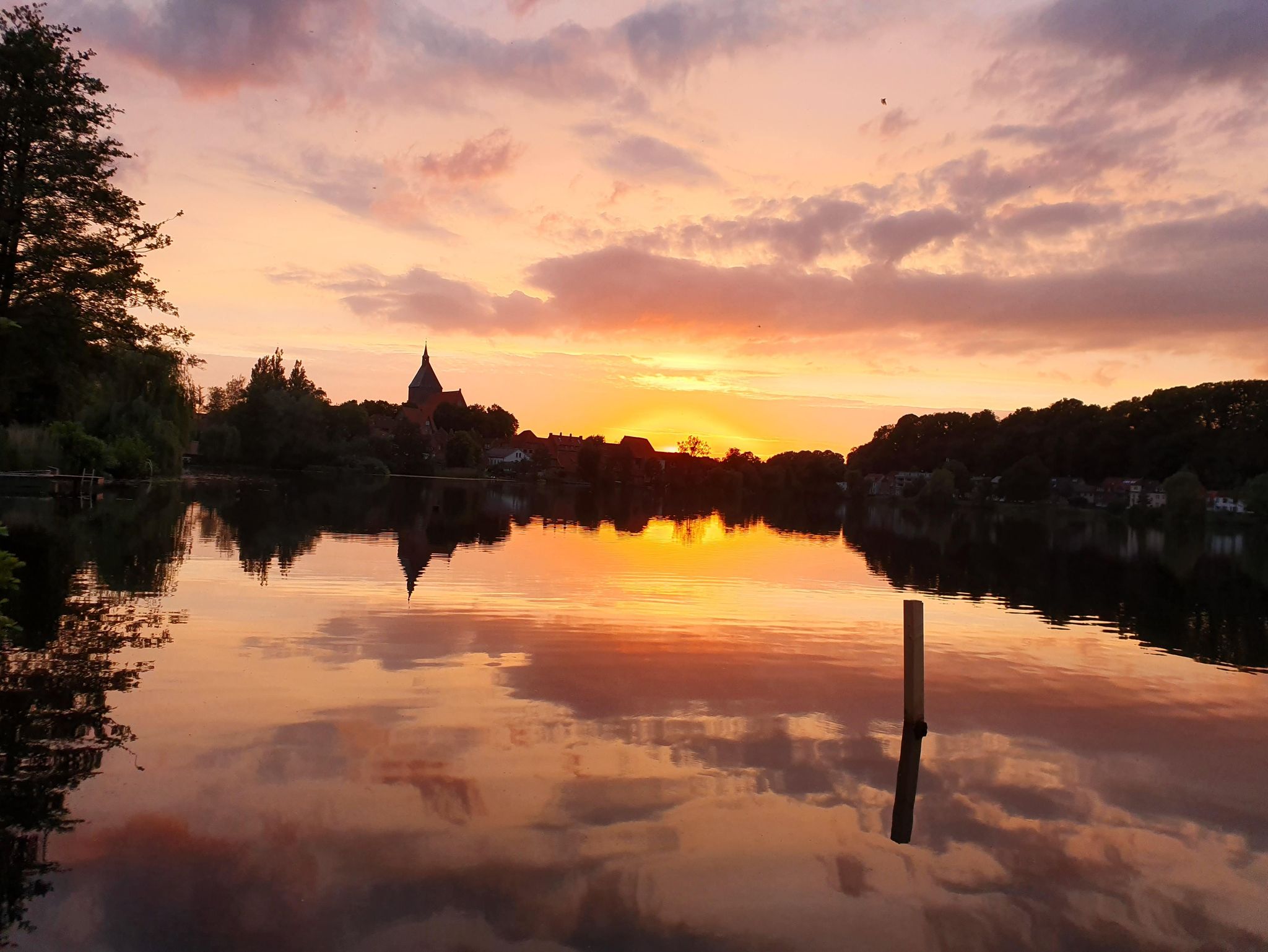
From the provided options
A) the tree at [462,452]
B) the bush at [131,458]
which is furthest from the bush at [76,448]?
the tree at [462,452]

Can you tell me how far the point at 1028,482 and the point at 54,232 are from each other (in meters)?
138

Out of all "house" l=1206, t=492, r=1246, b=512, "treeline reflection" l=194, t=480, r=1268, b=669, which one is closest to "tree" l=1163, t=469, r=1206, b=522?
"house" l=1206, t=492, r=1246, b=512

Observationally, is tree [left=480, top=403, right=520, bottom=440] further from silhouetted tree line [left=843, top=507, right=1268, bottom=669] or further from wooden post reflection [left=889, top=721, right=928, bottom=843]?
wooden post reflection [left=889, top=721, right=928, bottom=843]

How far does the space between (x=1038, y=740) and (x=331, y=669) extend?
10099 mm

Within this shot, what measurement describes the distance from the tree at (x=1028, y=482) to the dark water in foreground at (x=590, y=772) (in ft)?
413

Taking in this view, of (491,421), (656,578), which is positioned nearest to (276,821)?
(656,578)

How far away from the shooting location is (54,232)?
26.2m

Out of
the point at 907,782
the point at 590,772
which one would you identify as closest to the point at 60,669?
the point at 590,772

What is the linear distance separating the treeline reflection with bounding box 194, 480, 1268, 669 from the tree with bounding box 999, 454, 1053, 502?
162 feet

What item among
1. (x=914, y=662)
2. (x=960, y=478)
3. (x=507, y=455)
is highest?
(x=960, y=478)

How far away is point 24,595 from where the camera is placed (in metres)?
18.1

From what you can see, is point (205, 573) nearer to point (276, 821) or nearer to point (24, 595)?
point (24, 595)

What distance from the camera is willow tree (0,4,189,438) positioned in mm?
25078

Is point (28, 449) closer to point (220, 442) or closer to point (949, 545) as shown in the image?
point (949, 545)
